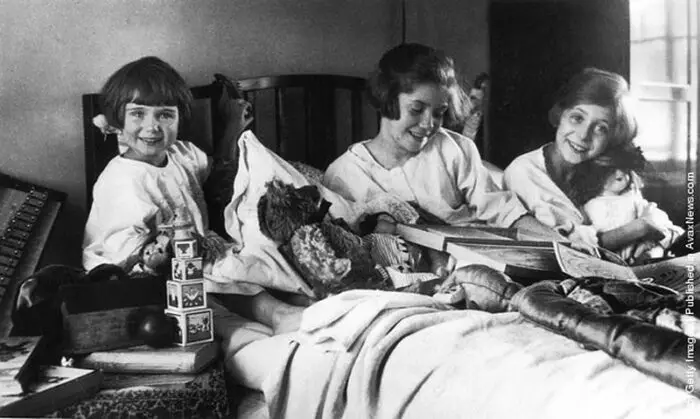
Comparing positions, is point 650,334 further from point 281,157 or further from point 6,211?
point 6,211

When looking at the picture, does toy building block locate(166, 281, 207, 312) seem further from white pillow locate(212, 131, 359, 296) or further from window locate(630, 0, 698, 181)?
window locate(630, 0, 698, 181)

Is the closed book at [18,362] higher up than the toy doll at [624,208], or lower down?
lower down

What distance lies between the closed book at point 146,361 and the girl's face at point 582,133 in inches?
37.0

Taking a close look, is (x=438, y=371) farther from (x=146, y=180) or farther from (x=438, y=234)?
(x=146, y=180)

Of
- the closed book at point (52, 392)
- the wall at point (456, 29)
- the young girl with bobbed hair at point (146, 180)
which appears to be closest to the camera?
the closed book at point (52, 392)

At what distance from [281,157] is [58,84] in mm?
465

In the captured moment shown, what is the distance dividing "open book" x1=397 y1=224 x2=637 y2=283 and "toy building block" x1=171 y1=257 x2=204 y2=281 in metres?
0.50

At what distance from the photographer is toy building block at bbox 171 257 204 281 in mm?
1474

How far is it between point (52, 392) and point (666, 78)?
1.27 m

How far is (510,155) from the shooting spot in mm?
1955

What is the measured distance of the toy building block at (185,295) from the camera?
147 centimetres

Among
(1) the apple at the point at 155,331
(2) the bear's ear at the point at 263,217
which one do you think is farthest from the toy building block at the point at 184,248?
(2) the bear's ear at the point at 263,217

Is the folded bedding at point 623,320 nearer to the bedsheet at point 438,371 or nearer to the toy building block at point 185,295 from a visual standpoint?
the bedsheet at point 438,371

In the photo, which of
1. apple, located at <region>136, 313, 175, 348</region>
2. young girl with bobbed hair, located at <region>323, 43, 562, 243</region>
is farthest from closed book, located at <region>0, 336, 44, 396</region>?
young girl with bobbed hair, located at <region>323, 43, 562, 243</region>
